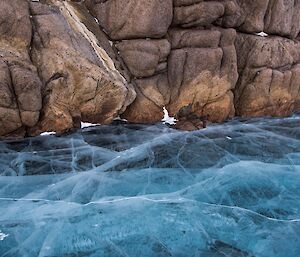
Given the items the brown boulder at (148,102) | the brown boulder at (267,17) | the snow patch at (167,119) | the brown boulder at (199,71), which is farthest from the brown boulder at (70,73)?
the brown boulder at (267,17)

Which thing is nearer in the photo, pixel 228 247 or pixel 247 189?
pixel 228 247

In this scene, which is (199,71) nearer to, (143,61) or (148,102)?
(143,61)

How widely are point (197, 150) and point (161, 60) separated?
14.8 feet

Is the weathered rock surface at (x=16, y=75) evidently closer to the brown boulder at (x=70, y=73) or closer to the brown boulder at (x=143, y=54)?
the brown boulder at (x=70, y=73)

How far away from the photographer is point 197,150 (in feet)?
34.4

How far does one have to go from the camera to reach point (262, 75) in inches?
599

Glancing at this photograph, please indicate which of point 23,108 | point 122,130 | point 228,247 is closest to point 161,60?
point 122,130

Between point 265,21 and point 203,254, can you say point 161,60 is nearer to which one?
point 265,21

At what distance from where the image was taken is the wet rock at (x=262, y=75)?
15.3 meters

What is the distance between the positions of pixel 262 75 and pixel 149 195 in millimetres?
9857

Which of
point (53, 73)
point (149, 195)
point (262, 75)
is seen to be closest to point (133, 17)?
point (53, 73)

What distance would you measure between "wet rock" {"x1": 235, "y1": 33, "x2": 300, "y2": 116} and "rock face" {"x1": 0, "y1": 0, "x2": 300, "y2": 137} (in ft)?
0.15

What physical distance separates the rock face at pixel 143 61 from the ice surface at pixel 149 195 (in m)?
1.34

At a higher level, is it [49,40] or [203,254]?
[49,40]
